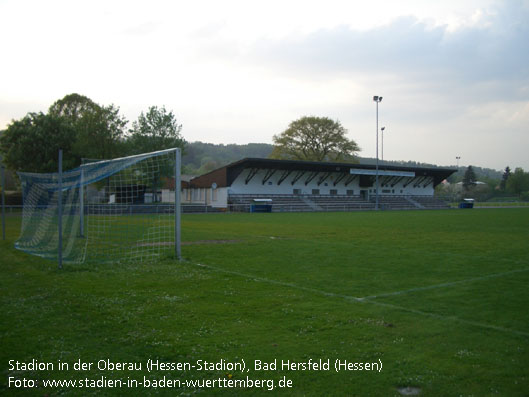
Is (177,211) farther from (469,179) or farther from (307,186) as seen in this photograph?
(469,179)

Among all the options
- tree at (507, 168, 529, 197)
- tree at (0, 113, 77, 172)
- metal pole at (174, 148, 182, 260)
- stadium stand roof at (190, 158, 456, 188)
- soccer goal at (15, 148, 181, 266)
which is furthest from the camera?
tree at (507, 168, 529, 197)

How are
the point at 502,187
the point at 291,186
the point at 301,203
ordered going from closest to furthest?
the point at 301,203, the point at 291,186, the point at 502,187

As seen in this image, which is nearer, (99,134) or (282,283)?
(282,283)

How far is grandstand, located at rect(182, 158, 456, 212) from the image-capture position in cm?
5181

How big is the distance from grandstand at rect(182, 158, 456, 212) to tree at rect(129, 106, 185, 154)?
7.06m

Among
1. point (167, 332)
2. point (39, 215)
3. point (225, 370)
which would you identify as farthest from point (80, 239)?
point (225, 370)

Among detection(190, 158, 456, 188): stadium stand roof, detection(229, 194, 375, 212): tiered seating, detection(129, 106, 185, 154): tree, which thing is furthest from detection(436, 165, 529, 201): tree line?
detection(129, 106, 185, 154): tree

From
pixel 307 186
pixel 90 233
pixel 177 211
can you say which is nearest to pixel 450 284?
pixel 177 211

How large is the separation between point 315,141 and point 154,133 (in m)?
31.2

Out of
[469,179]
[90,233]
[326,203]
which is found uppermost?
[469,179]

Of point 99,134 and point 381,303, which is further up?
point 99,134

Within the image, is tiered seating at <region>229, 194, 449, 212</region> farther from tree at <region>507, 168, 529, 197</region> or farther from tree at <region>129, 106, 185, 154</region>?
tree at <region>507, 168, 529, 197</region>

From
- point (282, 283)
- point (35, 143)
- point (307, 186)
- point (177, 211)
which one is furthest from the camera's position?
point (307, 186)

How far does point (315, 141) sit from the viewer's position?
238ft
